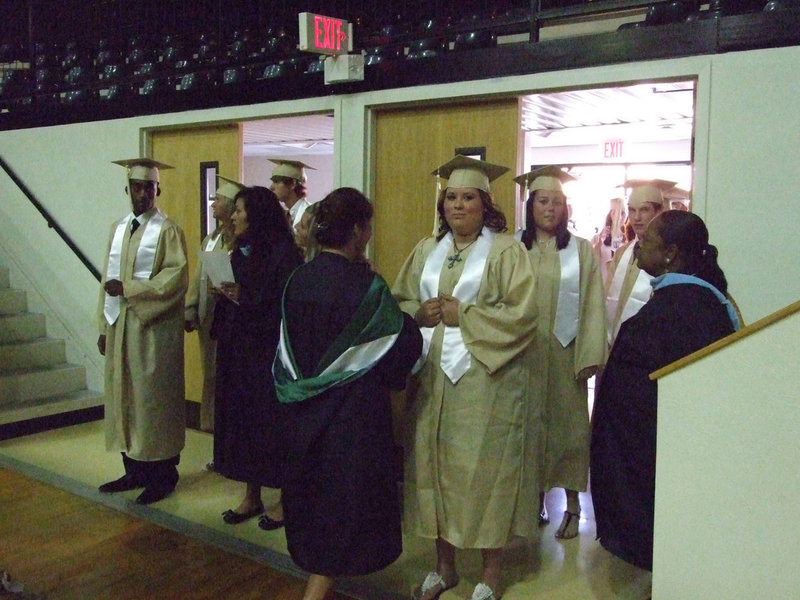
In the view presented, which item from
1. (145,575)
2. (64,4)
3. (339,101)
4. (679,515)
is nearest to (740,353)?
(679,515)

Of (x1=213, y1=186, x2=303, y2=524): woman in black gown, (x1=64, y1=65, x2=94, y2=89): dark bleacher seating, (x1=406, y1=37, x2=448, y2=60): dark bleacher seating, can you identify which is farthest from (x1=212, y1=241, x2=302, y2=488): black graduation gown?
(x1=64, y1=65, x2=94, y2=89): dark bleacher seating

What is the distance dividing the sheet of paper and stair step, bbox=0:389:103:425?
243 cm

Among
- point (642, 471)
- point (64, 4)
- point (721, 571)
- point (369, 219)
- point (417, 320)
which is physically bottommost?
point (721, 571)

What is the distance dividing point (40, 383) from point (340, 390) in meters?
3.85

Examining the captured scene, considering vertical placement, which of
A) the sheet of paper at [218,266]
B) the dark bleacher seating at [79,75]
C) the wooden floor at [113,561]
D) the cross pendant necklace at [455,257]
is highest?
the dark bleacher seating at [79,75]

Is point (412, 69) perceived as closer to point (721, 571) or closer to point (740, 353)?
point (740, 353)

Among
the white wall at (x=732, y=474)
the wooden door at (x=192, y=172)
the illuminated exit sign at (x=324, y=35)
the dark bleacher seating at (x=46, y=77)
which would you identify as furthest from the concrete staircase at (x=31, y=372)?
the white wall at (x=732, y=474)

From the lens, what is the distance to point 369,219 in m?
2.70

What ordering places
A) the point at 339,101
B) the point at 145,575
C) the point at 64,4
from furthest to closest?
1. the point at 64,4
2. the point at 339,101
3. the point at 145,575

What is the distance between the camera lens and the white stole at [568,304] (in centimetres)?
350

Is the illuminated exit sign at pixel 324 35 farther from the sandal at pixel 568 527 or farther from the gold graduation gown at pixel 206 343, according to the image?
the sandal at pixel 568 527

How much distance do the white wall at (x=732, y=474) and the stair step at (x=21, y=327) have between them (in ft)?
16.5

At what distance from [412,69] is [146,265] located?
1.87 meters

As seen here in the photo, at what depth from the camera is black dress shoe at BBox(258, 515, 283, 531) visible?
3.61 m
